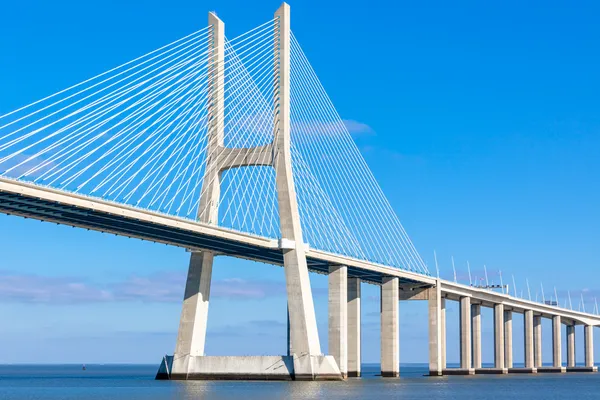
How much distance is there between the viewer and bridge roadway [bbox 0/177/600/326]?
49.0 meters

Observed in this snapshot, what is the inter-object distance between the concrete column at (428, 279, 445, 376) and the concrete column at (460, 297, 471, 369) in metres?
6.86

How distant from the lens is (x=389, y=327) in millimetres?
88000

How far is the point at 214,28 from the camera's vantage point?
2648 inches

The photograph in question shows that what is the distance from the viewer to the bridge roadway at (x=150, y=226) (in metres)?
49.0

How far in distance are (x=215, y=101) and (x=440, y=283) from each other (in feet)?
121

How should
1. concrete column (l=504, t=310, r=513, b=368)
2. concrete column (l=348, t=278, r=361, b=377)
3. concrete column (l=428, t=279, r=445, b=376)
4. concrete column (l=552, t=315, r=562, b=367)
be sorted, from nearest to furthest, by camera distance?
concrete column (l=348, t=278, r=361, b=377), concrete column (l=428, t=279, r=445, b=376), concrete column (l=504, t=310, r=513, b=368), concrete column (l=552, t=315, r=562, b=367)

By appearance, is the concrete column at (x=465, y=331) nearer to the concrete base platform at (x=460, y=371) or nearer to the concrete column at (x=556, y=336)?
the concrete base platform at (x=460, y=371)

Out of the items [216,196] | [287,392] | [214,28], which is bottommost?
[287,392]

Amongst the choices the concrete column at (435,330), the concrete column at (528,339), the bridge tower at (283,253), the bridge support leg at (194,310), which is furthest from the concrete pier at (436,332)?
the bridge support leg at (194,310)

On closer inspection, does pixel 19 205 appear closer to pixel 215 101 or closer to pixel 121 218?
pixel 121 218

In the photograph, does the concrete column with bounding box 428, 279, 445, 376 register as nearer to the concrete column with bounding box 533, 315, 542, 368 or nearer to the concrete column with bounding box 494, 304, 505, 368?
the concrete column with bounding box 494, 304, 505, 368

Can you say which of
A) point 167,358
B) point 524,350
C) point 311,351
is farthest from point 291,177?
point 524,350

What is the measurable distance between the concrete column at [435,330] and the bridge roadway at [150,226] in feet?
17.4

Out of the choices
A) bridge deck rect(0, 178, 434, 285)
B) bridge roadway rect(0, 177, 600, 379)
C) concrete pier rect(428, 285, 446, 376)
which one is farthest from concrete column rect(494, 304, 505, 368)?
bridge deck rect(0, 178, 434, 285)
